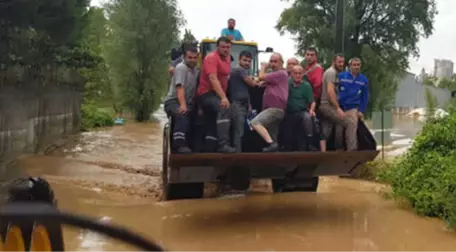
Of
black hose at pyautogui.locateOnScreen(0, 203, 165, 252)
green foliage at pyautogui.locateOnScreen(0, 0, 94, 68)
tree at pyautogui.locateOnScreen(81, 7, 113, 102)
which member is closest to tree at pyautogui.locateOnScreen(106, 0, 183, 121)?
tree at pyautogui.locateOnScreen(81, 7, 113, 102)

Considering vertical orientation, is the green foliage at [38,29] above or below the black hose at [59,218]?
above

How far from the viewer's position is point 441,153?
8523 mm

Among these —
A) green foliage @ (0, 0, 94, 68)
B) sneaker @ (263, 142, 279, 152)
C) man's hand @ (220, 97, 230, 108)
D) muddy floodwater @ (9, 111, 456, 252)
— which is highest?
green foliage @ (0, 0, 94, 68)

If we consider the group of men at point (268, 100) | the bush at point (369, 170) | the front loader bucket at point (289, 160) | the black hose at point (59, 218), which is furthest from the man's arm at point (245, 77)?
the black hose at point (59, 218)

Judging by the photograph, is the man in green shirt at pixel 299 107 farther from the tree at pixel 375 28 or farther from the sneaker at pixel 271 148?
the tree at pixel 375 28

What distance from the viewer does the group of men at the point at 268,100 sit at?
679 cm

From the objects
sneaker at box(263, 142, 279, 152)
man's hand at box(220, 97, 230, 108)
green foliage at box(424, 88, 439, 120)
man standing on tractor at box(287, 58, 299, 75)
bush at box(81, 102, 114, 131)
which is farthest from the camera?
bush at box(81, 102, 114, 131)

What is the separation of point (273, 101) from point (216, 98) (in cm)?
83

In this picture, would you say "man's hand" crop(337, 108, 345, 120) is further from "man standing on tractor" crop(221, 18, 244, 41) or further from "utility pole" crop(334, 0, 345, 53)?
"man standing on tractor" crop(221, 18, 244, 41)

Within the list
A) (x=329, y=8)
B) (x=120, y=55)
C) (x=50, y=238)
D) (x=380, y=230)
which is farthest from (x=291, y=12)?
(x=50, y=238)

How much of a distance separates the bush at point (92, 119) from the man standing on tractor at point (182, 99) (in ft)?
64.5

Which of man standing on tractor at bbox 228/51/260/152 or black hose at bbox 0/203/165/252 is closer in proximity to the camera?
black hose at bbox 0/203/165/252

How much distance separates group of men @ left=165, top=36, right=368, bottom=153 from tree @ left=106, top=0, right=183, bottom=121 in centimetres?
3109

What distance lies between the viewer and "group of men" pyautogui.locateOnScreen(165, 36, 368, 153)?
267 inches
